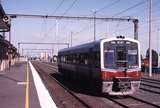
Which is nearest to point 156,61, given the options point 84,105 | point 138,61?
point 138,61

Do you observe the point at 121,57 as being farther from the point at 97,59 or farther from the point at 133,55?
the point at 97,59

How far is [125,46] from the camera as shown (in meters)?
19.3

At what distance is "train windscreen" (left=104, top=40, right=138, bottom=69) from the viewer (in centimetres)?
1889

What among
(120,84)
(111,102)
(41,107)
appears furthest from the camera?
(120,84)

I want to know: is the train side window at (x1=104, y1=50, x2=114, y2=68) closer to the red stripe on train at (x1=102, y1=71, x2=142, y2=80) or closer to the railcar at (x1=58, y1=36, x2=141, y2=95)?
the railcar at (x1=58, y1=36, x2=141, y2=95)

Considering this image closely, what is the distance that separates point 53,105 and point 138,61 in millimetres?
5505

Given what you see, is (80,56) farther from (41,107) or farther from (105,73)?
(41,107)

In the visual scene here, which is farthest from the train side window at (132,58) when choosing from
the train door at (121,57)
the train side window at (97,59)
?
the train side window at (97,59)

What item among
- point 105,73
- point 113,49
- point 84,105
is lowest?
point 84,105

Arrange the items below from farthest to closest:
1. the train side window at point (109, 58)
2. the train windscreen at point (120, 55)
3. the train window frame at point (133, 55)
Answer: the train window frame at point (133, 55) → the train windscreen at point (120, 55) → the train side window at point (109, 58)

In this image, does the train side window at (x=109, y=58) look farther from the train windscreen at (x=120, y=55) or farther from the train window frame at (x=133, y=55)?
the train window frame at (x=133, y=55)

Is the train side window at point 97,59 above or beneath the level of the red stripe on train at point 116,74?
above

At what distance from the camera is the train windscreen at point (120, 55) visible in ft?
62.0

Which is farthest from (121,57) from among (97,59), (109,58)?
(97,59)
